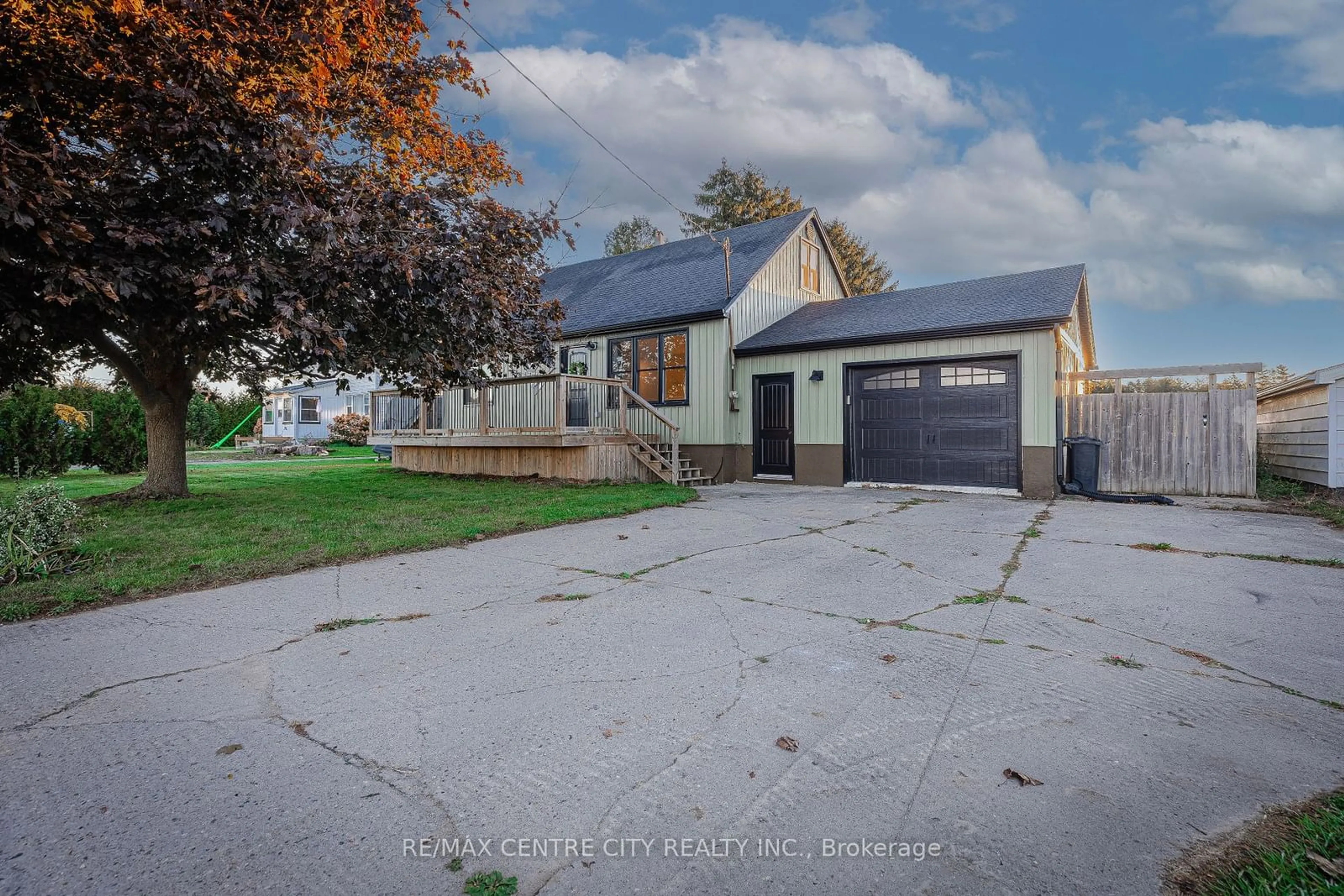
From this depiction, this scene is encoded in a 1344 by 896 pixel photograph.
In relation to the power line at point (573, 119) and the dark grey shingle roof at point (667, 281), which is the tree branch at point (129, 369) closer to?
the power line at point (573, 119)

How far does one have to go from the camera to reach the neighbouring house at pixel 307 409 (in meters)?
30.6

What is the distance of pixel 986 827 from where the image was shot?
1.84 meters

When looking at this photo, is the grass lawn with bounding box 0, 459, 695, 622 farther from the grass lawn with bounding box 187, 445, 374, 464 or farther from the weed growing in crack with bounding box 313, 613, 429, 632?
the grass lawn with bounding box 187, 445, 374, 464

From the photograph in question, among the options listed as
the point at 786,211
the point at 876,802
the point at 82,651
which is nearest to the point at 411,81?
the point at 82,651

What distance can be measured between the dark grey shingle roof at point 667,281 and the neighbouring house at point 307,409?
17446mm

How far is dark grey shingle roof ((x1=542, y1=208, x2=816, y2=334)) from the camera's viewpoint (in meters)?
13.9

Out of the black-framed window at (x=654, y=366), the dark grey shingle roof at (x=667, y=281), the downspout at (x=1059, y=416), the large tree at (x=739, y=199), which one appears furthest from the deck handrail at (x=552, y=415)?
the large tree at (x=739, y=199)

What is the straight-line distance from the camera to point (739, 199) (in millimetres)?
35750

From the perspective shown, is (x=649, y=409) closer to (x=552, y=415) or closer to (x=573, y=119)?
(x=552, y=415)

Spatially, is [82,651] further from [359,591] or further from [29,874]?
[29,874]

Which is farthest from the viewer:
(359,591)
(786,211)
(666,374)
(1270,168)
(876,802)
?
(786,211)

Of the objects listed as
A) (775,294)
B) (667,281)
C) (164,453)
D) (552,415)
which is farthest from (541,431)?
(775,294)

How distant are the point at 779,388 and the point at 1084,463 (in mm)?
5617

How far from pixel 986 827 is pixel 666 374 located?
12.6 metres
